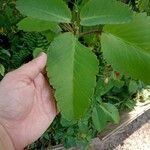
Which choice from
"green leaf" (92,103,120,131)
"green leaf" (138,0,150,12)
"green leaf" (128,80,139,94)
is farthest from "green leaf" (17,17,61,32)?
"green leaf" (128,80,139,94)

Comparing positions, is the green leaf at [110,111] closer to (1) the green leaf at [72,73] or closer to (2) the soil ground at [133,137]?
(2) the soil ground at [133,137]

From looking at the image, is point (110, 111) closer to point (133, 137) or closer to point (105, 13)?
point (133, 137)

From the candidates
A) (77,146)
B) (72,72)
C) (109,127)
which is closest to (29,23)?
(72,72)

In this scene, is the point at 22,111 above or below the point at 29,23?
below

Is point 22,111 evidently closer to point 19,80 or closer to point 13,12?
point 19,80

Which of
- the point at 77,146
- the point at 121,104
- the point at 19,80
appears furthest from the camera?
A: the point at 121,104

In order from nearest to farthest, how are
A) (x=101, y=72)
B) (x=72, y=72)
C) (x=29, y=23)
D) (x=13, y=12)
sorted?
(x=72, y=72) < (x=29, y=23) < (x=13, y=12) < (x=101, y=72)

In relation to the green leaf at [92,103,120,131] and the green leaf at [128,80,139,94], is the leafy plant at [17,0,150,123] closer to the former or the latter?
the green leaf at [92,103,120,131]
